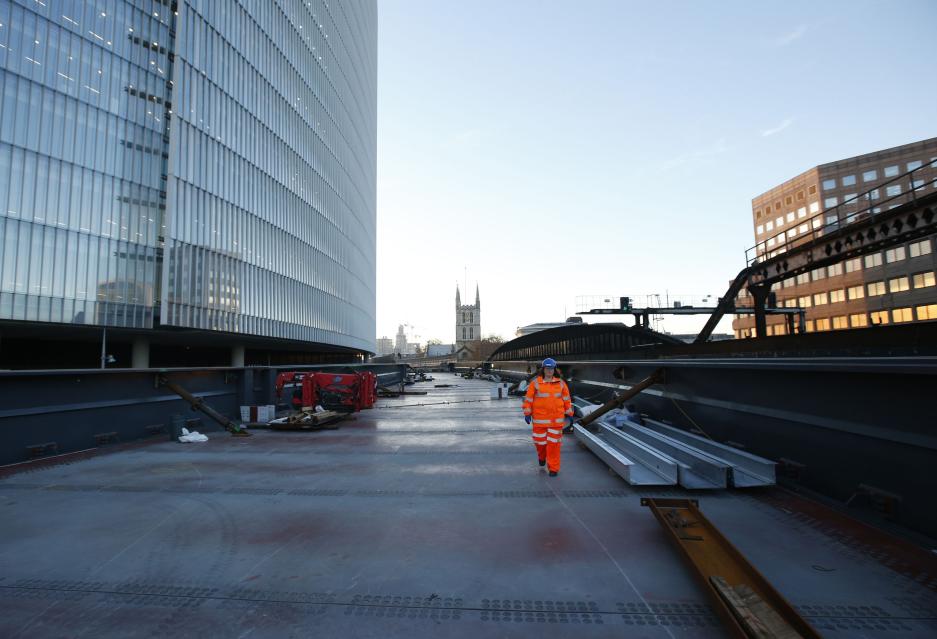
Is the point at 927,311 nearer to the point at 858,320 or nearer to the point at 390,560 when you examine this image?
the point at 858,320

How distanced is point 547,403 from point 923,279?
53893mm

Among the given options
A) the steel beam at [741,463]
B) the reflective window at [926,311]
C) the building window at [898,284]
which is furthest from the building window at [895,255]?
the steel beam at [741,463]

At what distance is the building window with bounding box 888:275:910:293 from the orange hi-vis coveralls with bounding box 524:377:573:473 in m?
54.7

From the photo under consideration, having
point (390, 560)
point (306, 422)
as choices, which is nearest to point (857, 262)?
point (306, 422)

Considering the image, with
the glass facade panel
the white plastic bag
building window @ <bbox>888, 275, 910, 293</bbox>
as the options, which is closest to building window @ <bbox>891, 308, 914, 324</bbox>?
building window @ <bbox>888, 275, 910, 293</bbox>

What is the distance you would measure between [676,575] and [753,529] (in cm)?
139

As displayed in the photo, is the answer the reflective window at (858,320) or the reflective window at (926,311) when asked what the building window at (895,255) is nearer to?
the reflective window at (926,311)

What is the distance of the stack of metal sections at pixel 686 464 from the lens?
5188 mm

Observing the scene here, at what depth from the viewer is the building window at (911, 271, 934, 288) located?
40.7 metres

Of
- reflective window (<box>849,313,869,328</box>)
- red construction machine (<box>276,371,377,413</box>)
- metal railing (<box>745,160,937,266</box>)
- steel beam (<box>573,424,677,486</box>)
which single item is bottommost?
steel beam (<box>573,424,677,486</box>)

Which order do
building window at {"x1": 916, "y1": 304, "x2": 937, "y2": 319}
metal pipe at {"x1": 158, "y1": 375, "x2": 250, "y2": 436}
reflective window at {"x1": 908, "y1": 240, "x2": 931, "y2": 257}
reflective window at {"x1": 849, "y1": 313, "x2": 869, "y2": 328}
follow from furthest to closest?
1. reflective window at {"x1": 849, "y1": 313, "x2": 869, "y2": 328}
2. reflective window at {"x1": 908, "y1": 240, "x2": 931, "y2": 257}
3. building window at {"x1": 916, "y1": 304, "x2": 937, "y2": 319}
4. metal pipe at {"x1": 158, "y1": 375, "x2": 250, "y2": 436}

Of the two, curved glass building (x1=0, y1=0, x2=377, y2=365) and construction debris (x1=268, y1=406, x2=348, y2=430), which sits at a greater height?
curved glass building (x1=0, y1=0, x2=377, y2=365)

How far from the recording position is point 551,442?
6.09 m

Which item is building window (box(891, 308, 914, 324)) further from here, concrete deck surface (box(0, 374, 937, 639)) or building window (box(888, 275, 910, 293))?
concrete deck surface (box(0, 374, 937, 639))
